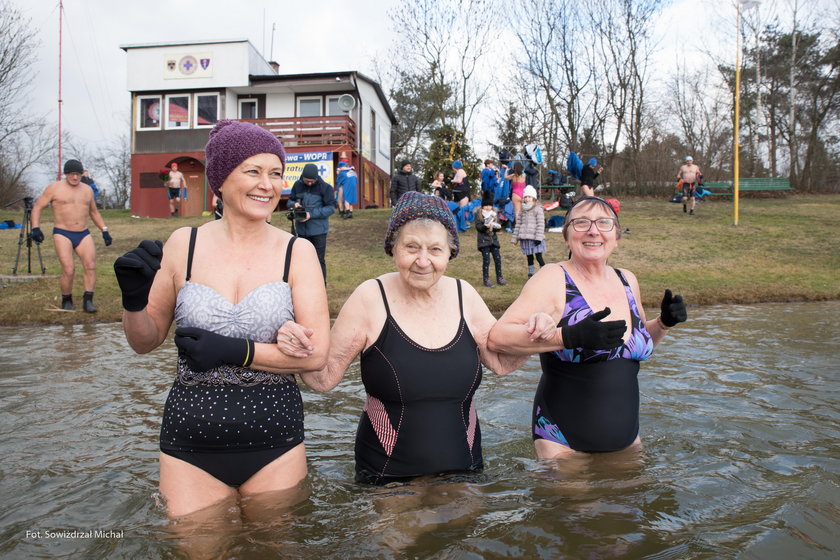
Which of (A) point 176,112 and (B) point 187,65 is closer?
(B) point 187,65

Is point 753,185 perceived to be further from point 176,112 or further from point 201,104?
point 176,112

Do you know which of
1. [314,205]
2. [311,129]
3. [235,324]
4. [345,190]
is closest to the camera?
[235,324]

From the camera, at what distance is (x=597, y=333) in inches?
107

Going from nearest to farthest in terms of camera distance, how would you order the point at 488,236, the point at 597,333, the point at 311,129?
the point at 597,333
the point at 488,236
the point at 311,129

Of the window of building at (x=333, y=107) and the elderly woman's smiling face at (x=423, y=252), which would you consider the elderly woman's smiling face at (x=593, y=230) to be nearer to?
the elderly woman's smiling face at (x=423, y=252)

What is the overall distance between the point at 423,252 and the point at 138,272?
1167 mm

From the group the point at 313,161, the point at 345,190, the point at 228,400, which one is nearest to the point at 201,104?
the point at 313,161

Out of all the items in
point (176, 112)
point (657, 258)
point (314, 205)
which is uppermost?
point (176, 112)

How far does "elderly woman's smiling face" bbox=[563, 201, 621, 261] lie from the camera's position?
3.28 meters

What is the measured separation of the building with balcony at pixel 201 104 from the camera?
2695 cm

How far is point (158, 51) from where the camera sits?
89.8 feet

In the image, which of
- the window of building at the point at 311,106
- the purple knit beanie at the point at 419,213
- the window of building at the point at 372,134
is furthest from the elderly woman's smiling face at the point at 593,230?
the window of building at the point at 372,134

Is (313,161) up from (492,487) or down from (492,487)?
up

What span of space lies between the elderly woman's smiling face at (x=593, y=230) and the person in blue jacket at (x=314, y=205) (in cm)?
722
